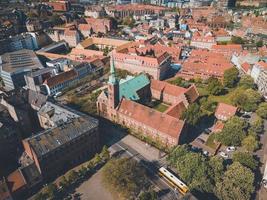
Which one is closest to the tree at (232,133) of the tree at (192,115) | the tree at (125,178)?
the tree at (192,115)

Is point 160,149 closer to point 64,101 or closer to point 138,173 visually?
point 138,173

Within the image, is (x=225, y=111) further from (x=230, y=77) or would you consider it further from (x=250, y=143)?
(x=230, y=77)

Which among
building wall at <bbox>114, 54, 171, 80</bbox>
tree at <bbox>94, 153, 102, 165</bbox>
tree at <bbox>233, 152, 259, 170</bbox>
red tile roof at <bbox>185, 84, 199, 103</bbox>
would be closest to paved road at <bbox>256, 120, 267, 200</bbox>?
tree at <bbox>233, 152, 259, 170</bbox>

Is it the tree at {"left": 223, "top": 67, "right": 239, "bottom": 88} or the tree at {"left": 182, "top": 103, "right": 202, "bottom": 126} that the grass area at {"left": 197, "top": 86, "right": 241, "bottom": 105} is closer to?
the tree at {"left": 223, "top": 67, "right": 239, "bottom": 88}

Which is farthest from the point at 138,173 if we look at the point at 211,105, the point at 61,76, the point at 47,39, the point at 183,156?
the point at 47,39

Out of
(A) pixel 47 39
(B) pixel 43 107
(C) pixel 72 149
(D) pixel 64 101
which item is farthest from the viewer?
(A) pixel 47 39
